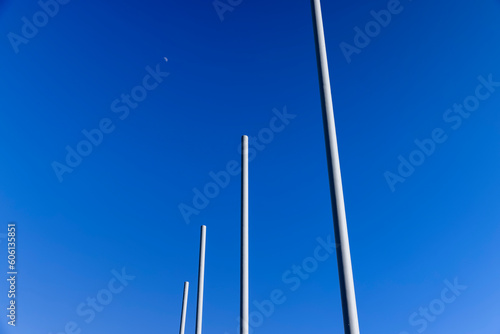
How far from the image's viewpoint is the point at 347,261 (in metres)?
5.71

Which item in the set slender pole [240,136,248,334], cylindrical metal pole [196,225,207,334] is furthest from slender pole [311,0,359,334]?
cylindrical metal pole [196,225,207,334]

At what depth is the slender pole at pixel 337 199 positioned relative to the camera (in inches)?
217

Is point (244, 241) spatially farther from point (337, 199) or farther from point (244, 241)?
point (337, 199)

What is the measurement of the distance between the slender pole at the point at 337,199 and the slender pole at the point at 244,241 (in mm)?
4793

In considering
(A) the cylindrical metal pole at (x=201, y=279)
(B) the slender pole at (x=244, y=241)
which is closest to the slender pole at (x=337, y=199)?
(B) the slender pole at (x=244, y=241)

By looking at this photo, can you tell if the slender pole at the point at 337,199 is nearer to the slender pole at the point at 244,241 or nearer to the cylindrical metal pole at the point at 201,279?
the slender pole at the point at 244,241

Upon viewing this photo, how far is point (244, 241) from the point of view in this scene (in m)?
11.5

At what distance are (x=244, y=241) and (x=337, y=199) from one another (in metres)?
5.78

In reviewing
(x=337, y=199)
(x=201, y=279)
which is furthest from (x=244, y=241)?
(x=201, y=279)

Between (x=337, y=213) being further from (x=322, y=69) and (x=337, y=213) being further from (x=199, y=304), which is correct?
(x=199, y=304)

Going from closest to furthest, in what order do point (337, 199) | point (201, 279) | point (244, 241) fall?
point (337, 199) → point (244, 241) → point (201, 279)

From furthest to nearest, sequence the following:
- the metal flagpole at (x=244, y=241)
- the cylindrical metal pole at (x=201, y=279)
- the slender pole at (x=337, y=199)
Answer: the cylindrical metal pole at (x=201, y=279) < the metal flagpole at (x=244, y=241) < the slender pole at (x=337, y=199)

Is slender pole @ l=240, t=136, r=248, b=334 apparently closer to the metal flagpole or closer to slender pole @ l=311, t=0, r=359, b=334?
the metal flagpole

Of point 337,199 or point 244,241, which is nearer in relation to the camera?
point 337,199
